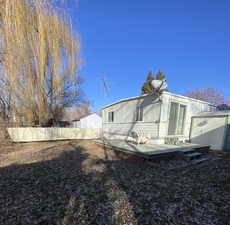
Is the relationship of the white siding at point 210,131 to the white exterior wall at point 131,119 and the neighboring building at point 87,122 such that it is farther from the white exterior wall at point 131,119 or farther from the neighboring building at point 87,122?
the neighboring building at point 87,122

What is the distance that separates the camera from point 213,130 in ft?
21.0

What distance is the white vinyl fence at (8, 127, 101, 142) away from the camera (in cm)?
859

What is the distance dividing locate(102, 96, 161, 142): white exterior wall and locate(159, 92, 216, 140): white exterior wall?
280 millimetres

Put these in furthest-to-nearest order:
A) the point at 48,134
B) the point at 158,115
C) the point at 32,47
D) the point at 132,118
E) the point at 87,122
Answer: the point at 87,122
the point at 48,134
the point at 132,118
the point at 158,115
the point at 32,47

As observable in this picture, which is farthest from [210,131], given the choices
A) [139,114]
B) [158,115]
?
[139,114]

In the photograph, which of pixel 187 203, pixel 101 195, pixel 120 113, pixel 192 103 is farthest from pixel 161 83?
pixel 101 195

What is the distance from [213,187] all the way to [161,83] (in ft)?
13.6

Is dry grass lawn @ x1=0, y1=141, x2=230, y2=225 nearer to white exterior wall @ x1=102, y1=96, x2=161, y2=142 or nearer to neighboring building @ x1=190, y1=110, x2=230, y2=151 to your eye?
white exterior wall @ x1=102, y1=96, x2=161, y2=142

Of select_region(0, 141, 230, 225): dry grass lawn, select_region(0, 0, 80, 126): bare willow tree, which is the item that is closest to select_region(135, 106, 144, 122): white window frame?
select_region(0, 141, 230, 225): dry grass lawn

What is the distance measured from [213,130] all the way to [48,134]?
11.6 meters

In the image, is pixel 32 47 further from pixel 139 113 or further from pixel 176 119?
pixel 176 119

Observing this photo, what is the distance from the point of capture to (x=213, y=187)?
258cm

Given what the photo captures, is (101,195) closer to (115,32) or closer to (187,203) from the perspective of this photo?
(187,203)

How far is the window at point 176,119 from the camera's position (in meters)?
6.11
